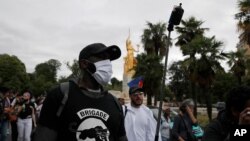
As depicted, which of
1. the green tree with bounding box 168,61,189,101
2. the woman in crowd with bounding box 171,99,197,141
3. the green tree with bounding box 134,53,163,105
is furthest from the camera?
the green tree with bounding box 168,61,189,101

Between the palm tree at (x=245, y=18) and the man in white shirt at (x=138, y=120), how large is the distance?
56.6 ft

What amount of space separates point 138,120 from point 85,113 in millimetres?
3692

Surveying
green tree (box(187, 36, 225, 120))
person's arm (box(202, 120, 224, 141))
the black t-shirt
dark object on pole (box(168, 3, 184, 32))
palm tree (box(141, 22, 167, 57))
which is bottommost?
person's arm (box(202, 120, 224, 141))

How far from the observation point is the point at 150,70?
40.8 meters

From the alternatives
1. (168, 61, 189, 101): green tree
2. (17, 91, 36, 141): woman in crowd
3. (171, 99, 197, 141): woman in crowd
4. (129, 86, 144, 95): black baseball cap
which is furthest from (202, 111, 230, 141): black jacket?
(168, 61, 189, 101): green tree

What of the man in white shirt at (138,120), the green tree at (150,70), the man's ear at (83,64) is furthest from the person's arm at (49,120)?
the green tree at (150,70)

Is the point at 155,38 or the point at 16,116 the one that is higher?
the point at 155,38

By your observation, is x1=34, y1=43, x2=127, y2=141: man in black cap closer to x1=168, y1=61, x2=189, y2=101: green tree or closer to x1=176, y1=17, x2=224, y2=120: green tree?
x1=176, y1=17, x2=224, y2=120: green tree

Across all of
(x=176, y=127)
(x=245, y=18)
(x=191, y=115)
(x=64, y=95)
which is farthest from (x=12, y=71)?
Result: (x=64, y=95)

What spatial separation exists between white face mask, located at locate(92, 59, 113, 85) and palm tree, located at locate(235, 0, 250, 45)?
20632mm

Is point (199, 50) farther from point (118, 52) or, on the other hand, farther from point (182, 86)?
point (182, 86)

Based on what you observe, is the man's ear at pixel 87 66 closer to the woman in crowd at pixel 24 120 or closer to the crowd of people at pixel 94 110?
the crowd of people at pixel 94 110

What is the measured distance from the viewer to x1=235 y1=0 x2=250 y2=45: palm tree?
22891mm

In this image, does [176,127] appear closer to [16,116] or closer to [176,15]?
[176,15]
